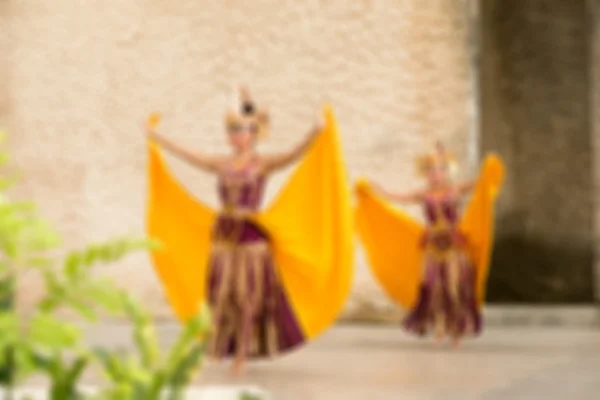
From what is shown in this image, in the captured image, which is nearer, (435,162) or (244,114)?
(244,114)

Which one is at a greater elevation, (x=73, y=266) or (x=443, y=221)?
(x=73, y=266)

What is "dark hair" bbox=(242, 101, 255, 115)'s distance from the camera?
2.55 meters

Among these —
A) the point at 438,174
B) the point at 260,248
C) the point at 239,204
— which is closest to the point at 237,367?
the point at 260,248

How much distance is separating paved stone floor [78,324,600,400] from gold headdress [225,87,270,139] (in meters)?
0.78

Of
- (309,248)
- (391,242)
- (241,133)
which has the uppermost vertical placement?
(241,133)

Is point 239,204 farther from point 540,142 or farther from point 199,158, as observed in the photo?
point 540,142

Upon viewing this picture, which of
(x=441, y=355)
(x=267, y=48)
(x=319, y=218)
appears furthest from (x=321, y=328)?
(x=267, y=48)

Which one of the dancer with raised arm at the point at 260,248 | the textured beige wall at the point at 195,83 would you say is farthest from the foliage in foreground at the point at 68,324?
the textured beige wall at the point at 195,83

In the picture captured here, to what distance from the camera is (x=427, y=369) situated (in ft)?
8.24

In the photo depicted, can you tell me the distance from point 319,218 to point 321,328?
1.15 ft

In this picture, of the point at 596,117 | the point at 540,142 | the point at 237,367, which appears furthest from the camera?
the point at 540,142

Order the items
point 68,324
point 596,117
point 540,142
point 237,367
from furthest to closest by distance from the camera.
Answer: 1. point 540,142
2. point 596,117
3. point 237,367
4. point 68,324

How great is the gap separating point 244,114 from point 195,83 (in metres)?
2.02

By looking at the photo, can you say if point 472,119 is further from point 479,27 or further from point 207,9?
point 207,9
